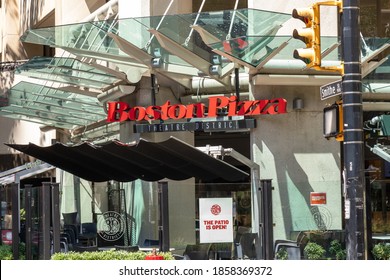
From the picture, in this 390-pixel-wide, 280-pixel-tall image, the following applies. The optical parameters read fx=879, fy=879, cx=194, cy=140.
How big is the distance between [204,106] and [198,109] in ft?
0.61

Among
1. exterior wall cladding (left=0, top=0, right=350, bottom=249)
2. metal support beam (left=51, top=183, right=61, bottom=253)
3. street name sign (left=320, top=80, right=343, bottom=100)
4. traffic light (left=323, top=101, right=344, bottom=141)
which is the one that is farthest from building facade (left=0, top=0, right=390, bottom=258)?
traffic light (left=323, top=101, right=344, bottom=141)

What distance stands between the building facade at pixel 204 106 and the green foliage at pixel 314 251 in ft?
2.19

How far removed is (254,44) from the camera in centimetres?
1927

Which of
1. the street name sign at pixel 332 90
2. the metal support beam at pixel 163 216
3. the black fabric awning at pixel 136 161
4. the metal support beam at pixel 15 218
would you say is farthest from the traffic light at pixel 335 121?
the metal support beam at pixel 15 218

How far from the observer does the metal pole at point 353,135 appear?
1129 centimetres

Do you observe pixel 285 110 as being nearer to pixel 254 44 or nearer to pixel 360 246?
pixel 254 44

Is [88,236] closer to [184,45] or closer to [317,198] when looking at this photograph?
[184,45]

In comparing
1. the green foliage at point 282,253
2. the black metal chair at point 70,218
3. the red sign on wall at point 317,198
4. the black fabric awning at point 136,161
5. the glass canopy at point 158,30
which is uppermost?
the glass canopy at point 158,30

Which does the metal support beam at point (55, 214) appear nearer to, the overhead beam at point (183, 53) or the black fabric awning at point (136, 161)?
the black fabric awning at point (136, 161)

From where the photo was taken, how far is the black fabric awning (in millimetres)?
19016

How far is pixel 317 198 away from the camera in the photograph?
19172 mm

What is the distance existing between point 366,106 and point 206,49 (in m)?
4.57

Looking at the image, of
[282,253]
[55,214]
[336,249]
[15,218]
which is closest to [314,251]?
[336,249]

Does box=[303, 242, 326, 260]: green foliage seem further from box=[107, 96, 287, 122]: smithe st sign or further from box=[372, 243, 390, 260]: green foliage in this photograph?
box=[107, 96, 287, 122]: smithe st sign
